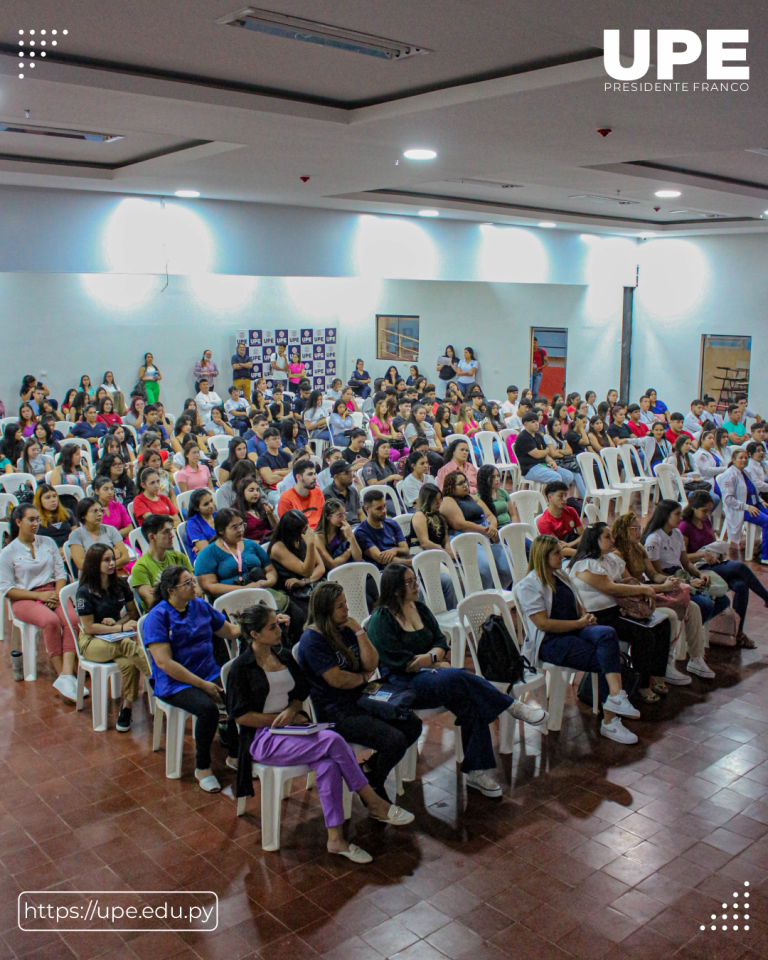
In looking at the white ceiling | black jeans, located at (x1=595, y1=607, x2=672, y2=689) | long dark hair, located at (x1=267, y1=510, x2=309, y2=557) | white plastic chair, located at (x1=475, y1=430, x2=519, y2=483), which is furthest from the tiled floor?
white plastic chair, located at (x1=475, y1=430, x2=519, y2=483)

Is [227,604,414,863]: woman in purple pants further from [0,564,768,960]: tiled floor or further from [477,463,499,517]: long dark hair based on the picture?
[477,463,499,517]: long dark hair

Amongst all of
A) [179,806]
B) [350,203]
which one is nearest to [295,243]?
[350,203]

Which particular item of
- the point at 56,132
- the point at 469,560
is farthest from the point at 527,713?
the point at 56,132

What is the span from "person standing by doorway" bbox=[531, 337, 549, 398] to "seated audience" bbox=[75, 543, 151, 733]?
44.6ft

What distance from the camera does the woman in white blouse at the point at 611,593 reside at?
574 centimetres

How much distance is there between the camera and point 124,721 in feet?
17.8

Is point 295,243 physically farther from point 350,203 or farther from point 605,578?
point 605,578

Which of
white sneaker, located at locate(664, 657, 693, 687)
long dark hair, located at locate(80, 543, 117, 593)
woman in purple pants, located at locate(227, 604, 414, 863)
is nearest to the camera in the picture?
woman in purple pants, located at locate(227, 604, 414, 863)

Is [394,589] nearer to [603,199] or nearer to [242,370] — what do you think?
[603,199]

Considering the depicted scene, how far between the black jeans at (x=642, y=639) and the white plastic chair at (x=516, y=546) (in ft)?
3.57

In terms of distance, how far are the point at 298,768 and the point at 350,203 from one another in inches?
351

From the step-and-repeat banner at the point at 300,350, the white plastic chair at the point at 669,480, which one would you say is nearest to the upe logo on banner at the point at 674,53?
the white plastic chair at the point at 669,480

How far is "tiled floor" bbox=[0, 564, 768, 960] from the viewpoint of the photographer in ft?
12.1

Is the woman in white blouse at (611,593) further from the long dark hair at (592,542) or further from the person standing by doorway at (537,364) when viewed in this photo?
the person standing by doorway at (537,364)
